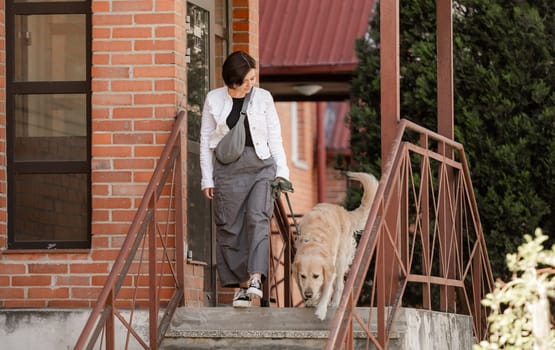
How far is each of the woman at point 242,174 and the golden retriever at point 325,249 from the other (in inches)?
10.2

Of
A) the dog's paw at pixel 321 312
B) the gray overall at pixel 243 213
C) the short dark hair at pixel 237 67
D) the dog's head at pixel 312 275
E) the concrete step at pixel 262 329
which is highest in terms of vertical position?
the short dark hair at pixel 237 67

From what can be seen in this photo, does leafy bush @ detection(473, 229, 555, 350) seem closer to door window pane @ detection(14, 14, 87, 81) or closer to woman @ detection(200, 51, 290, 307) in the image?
woman @ detection(200, 51, 290, 307)

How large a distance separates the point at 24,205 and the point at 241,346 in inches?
70.6

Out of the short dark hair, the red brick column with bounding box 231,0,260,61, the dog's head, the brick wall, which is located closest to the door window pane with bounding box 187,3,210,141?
the red brick column with bounding box 231,0,260,61

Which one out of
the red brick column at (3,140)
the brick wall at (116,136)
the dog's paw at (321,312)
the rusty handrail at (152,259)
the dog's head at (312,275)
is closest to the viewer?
the rusty handrail at (152,259)

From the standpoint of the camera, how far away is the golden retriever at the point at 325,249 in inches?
357

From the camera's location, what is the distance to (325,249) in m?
9.32

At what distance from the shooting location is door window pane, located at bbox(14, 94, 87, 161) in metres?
9.66

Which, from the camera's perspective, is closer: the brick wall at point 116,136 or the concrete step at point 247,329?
the concrete step at point 247,329

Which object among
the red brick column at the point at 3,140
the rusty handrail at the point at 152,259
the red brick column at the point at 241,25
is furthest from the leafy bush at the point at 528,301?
the red brick column at the point at 241,25

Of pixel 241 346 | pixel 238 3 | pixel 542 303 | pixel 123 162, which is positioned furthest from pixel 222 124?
pixel 542 303

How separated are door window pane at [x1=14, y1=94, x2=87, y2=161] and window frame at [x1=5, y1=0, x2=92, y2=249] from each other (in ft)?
0.10

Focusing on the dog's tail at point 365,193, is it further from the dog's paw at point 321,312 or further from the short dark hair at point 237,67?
the dog's paw at point 321,312

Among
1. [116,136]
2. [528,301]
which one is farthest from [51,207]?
[528,301]
